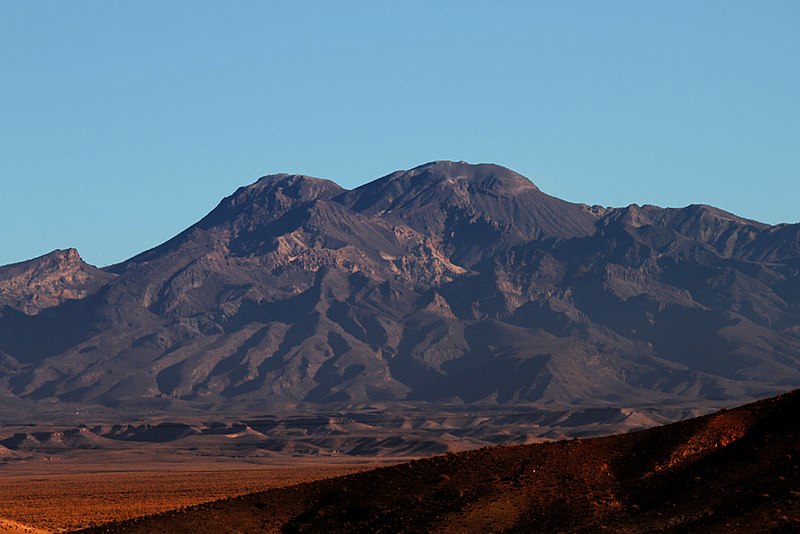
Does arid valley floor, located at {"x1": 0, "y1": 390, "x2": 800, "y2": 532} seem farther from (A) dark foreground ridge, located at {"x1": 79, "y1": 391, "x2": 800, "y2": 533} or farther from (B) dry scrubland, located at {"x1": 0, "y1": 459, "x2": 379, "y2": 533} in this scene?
(B) dry scrubland, located at {"x1": 0, "y1": 459, "x2": 379, "y2": 533}

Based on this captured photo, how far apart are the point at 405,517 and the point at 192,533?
25.2 feet

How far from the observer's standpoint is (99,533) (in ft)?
178

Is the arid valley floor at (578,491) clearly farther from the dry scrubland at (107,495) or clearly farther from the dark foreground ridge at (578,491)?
the dry scrubland at (107,495)

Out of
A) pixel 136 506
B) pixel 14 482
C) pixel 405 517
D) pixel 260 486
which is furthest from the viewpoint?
pixel 14 482

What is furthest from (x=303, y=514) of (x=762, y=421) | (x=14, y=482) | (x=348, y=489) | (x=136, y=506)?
(x=14, y=482)

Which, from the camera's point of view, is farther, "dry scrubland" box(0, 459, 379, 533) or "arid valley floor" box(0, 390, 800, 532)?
"dry scrubland" box(0, 459, 379, 533)

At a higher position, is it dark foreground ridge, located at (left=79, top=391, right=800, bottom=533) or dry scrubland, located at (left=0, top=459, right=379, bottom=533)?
dark foreground ridge, located at (left=79, top=391, right=800, bottom=533)

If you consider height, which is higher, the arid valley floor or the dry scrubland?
the arid valley floor

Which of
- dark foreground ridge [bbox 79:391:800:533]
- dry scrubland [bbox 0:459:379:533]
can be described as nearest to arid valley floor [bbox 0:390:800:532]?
dark foreground ridge [bbox 79:391:800:533]

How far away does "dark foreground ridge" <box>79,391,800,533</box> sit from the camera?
45469 millimetres

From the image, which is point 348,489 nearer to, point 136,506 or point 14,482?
point 136,506

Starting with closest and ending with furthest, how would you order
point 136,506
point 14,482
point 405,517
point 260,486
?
point 405,517 < point 136,506 < point 260,486 < point 14,482

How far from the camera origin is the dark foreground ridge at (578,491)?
45.5 meters

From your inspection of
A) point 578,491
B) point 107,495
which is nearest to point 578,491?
point 578,491
